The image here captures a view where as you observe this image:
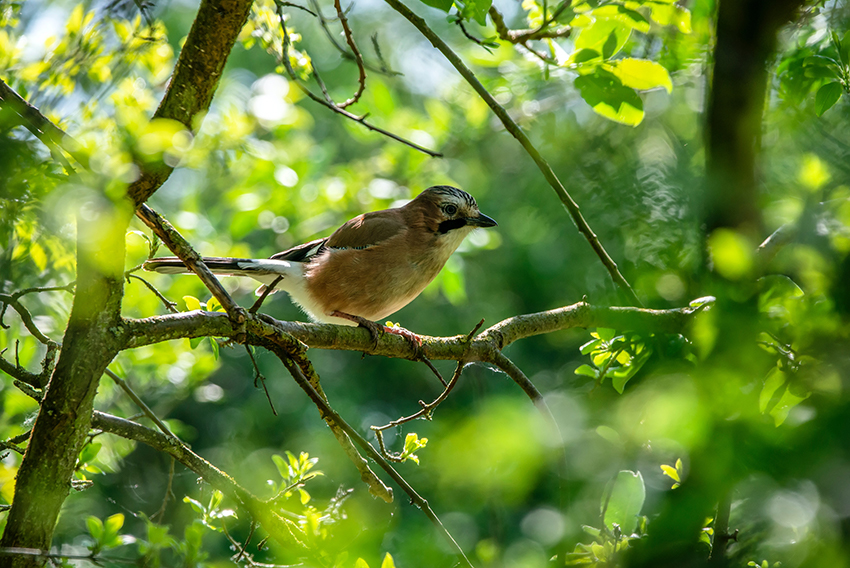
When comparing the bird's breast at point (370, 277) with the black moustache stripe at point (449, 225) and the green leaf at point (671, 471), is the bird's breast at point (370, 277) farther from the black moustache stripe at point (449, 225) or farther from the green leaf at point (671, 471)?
the green leaf at point (671, 471)

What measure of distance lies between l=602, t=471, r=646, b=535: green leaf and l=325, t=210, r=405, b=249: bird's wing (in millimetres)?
3462

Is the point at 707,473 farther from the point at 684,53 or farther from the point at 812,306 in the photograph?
the point at 684,53

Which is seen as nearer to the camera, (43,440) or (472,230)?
(43,440)

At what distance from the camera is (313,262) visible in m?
4.53

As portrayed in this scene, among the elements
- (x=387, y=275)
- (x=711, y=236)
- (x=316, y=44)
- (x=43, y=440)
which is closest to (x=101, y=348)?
(x=43, y=440)

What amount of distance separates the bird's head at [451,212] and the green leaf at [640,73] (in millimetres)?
2418

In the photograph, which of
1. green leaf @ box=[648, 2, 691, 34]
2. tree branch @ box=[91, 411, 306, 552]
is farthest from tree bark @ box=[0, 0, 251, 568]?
green leaf @ box=[648, 2, 691, 34]

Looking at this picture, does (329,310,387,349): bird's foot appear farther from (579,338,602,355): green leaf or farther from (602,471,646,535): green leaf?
(602,471,646,535): green leaf

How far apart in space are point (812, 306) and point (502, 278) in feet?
25.6

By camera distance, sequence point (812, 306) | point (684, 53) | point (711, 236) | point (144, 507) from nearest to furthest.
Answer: point (812, 306) → point (711, 236) → point (684, 53) → point (144, 507)

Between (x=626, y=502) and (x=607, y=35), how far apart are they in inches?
71.8

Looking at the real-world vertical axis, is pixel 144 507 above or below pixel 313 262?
below

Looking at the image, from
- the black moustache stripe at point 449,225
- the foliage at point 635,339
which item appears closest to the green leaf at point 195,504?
the foliage at point 635,339

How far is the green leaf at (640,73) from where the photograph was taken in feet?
7.52
